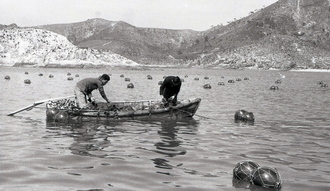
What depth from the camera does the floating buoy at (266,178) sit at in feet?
32.4

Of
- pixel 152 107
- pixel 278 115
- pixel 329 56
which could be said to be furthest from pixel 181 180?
pixel 329 56

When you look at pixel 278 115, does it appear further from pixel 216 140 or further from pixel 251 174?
pixel 251 174

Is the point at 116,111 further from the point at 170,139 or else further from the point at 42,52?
the point at 42,52

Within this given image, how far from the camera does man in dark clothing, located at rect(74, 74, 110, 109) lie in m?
19.9

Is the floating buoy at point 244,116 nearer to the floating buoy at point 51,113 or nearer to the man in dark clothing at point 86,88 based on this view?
the man in dark clothing at point 86,88

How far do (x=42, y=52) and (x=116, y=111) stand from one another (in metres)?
136

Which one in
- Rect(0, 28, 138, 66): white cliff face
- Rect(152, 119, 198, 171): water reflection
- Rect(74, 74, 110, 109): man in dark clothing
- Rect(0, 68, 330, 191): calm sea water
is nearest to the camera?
Rect(0, 68, 330, 191): calm sea water

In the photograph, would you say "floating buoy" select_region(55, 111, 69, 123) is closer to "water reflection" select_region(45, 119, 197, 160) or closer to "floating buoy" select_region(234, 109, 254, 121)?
"water reflection" select_region(45, 119, 197, 160)

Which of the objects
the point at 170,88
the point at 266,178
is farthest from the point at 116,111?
the point at 266,178

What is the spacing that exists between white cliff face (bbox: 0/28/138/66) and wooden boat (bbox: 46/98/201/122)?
122849mm

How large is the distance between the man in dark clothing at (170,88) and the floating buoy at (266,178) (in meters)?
11.1

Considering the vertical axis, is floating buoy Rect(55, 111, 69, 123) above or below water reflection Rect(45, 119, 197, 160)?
above

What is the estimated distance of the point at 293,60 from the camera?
7648 inches

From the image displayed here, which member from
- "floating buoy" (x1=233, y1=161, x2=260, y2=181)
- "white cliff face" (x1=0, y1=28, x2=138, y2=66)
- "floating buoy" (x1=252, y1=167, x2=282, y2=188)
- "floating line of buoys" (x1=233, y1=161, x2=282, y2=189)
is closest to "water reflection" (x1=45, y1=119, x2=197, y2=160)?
"floating buoy" (x1=233, y1=161, x2=260, y2=181)
